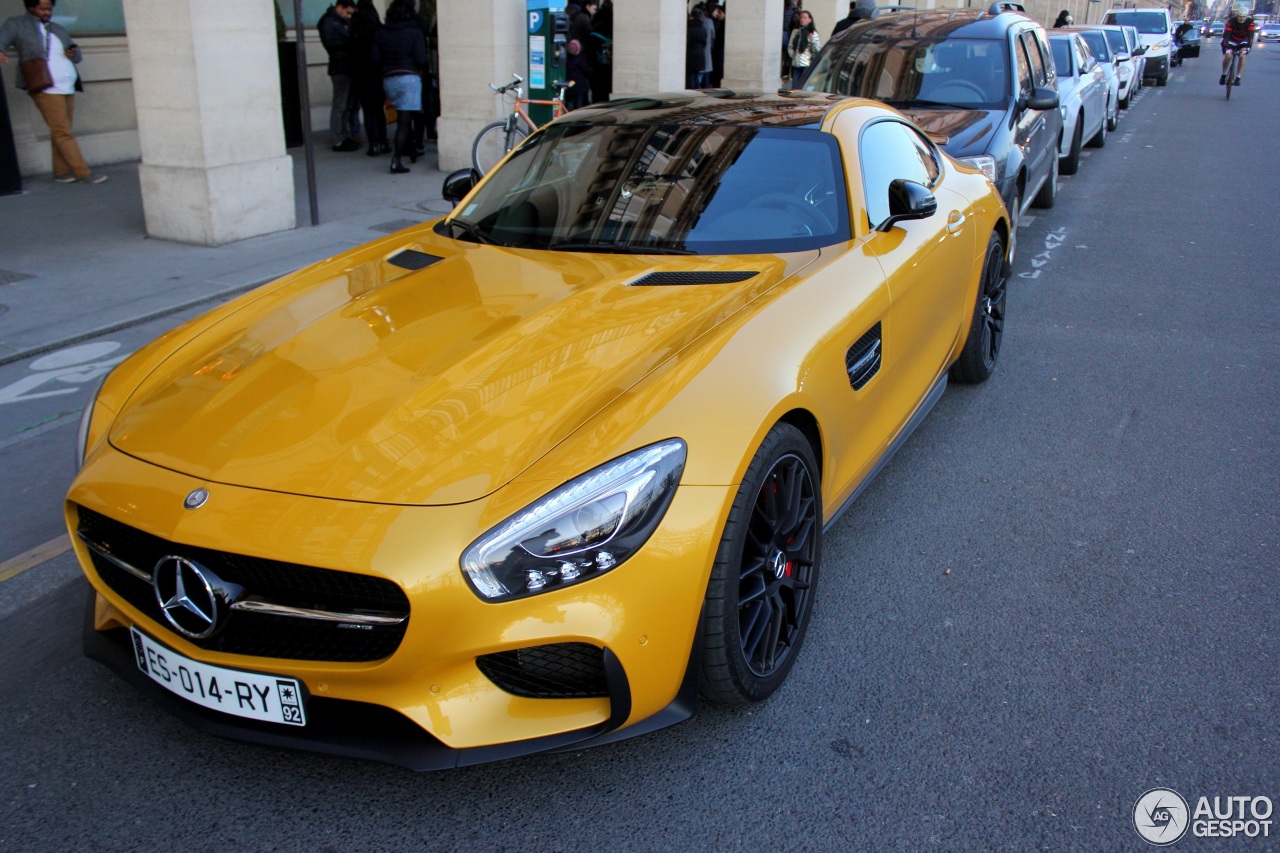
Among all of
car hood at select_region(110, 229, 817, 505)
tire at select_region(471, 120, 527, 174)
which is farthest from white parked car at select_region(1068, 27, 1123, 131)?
car hood at select_region(110, 229, 817, 505)

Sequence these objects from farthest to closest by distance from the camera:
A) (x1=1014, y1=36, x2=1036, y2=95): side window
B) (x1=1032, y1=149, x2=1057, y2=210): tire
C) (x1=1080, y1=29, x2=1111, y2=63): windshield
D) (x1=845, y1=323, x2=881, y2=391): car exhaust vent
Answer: (x1=1080, y1=29, x2=1111, y2=63): windshield
(x1=1032, y1=149, x2=1057, y2=210): tire
(x1=1014, y1=36, x2=1036, y2=95): side window
(x1=845, y1=323, x2=881, y2=391): car exhaust vent

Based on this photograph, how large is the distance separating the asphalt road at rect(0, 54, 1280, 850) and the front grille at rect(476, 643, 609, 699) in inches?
15.4

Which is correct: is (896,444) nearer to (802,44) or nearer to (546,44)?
(546,44)

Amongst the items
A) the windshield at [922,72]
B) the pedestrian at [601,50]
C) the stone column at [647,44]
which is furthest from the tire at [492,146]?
the windshield at [922,72]

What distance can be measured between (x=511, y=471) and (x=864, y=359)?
60.6 inches

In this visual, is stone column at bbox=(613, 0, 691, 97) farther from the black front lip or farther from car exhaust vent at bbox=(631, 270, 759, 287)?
the black front lip

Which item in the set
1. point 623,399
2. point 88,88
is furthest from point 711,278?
point 88,88

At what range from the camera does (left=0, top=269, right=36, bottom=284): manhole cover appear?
24.7 feet

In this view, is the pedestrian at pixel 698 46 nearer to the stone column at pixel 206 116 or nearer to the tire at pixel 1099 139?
the tire at pixel 1099 139

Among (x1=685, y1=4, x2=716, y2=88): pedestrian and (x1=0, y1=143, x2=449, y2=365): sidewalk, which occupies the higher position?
(x1=685, y1=4, x2=716, y2=88): pedestrian

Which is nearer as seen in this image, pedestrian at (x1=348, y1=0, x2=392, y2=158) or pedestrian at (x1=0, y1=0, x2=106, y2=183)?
pedestrian at (x1=0, y1=0, x2=106, y2=183)

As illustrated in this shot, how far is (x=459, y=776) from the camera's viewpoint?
2.81 meters

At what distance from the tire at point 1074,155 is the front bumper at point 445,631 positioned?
12.0 meters

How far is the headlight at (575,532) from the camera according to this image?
94.3 inches
